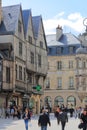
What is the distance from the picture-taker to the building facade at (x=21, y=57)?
1932 inches

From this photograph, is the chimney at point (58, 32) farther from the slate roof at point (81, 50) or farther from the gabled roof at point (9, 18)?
the gabled roof at point (9, 18)

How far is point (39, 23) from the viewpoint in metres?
62.2

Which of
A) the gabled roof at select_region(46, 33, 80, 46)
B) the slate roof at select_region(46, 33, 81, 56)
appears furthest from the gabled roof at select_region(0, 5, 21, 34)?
the gabled roof at select_region(46, 33, 80, 46)

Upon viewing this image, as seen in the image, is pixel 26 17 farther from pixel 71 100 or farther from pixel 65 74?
pixel 71 100

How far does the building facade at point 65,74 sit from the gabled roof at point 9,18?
1061 inches

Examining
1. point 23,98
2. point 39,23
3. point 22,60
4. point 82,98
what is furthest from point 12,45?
point 82,98

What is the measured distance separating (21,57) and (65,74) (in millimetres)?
30280

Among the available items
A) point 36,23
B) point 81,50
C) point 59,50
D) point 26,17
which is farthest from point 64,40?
point 26,17

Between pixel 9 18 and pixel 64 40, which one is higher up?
pixel 9 18

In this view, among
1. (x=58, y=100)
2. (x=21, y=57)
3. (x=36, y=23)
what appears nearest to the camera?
(x=21, y=57)

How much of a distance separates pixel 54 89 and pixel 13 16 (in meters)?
31.7

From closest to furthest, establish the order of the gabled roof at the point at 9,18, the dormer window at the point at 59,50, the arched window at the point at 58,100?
the gabled roof at the point at 9,18
the arched window at the point at 58,100
the dormer window at the point at 59,50

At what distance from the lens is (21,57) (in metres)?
53.3

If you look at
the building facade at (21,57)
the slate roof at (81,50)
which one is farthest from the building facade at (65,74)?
the building facade at (21,57)
